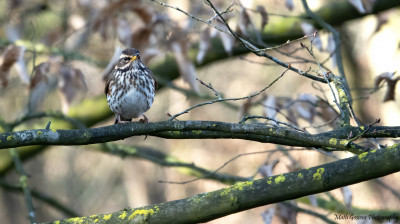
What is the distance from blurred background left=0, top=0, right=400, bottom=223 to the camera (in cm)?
648

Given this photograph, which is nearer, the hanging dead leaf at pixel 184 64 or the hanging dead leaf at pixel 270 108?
the hanging dead leaf at pixel 270 108

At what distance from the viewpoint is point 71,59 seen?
27.7 ft

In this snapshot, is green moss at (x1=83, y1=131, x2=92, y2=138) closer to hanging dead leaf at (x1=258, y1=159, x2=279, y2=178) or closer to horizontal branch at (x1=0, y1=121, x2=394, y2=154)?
horizontal branch at (x1=0, y1=121, x2=394, y2=154)

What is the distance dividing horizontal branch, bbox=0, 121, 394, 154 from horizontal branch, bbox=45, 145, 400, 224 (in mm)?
235

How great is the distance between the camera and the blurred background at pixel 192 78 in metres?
6.48

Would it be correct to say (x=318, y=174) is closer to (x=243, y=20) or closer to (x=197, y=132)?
(x=197, y=132)

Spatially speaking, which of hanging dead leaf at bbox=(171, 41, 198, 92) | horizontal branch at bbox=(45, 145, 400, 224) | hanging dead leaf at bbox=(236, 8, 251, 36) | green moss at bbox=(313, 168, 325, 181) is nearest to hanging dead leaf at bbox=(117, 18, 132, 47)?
hanging dead leaf at bbox=(171, 41, 198, 92)

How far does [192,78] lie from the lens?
22.8ft

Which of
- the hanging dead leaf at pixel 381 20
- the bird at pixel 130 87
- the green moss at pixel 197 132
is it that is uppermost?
the hanging dead leaf at pixel 381 20

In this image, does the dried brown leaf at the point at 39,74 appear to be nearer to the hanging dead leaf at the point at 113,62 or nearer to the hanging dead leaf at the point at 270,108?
the hanging dead leaf at the point at 113,62

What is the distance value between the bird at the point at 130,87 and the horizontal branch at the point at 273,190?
2.16 m

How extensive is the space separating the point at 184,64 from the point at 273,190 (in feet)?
11.8

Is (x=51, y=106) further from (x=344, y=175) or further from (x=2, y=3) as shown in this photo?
(x=344, y=175)

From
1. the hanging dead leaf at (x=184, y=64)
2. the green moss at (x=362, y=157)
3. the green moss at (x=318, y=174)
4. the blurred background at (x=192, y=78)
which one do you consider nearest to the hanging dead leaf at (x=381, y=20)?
the blurred background at (x=192, y=78)
